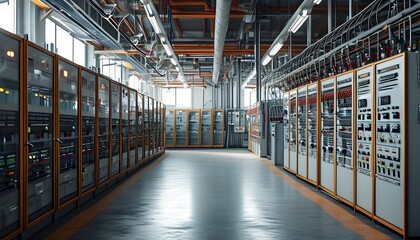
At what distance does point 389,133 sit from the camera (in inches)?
200

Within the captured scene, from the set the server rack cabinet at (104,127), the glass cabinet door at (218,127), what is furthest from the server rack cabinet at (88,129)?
the glass cabinet door at (218,127)

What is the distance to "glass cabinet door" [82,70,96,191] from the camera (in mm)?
6771

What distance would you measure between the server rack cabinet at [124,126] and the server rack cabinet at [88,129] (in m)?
2.38

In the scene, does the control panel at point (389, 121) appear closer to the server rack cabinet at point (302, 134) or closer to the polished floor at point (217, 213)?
the polished floor at point (217, 213)

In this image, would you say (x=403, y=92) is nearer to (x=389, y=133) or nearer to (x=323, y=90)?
(x=389, y=133)

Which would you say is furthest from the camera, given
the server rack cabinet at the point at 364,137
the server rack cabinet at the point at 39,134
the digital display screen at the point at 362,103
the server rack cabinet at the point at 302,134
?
the server rack cabinet at the point at 302,134

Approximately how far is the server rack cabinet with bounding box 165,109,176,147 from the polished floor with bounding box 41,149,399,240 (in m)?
12.2

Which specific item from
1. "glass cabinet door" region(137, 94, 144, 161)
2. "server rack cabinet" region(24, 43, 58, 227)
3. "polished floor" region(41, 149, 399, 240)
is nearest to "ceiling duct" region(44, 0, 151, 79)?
"server rack cabinet" region(24, 43, 58, 227)

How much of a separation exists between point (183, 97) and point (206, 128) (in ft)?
19.6

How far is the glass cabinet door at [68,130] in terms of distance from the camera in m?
5.74

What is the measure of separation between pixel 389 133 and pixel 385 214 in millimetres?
984

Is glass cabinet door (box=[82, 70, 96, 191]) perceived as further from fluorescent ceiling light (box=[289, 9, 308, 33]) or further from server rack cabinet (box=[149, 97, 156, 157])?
server rack cabinet (box=[149, 97, 156, 157])

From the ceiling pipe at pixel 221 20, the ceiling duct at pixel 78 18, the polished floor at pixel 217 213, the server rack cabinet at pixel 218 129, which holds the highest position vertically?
the ceiling pipe at pixel 221 20

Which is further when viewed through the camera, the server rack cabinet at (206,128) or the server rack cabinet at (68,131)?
the server rack cabinet at (206,128)
